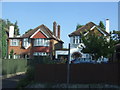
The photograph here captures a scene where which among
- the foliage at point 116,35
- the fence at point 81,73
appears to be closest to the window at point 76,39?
the foliage at point 116,35

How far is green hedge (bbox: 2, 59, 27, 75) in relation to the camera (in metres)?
27.2

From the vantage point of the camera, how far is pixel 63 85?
15594 millimetres

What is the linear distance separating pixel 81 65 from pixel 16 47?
39.6 metres

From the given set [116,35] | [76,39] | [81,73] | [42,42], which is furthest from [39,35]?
[81,73]

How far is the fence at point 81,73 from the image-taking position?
16125 mm

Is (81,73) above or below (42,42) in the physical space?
below

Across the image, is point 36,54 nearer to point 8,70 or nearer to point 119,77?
point 8,70

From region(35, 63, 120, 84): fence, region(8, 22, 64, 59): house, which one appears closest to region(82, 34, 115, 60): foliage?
region(35, 63, 120, 84): fence

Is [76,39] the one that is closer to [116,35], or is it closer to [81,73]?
[116,35]

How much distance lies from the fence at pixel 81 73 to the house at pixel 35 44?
116ft

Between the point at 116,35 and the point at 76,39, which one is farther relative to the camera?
the point at 76,39

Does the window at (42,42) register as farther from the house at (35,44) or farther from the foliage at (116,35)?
the foliage at (116,35)

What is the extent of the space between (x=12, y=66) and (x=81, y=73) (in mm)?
14212

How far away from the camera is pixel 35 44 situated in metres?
53.5
